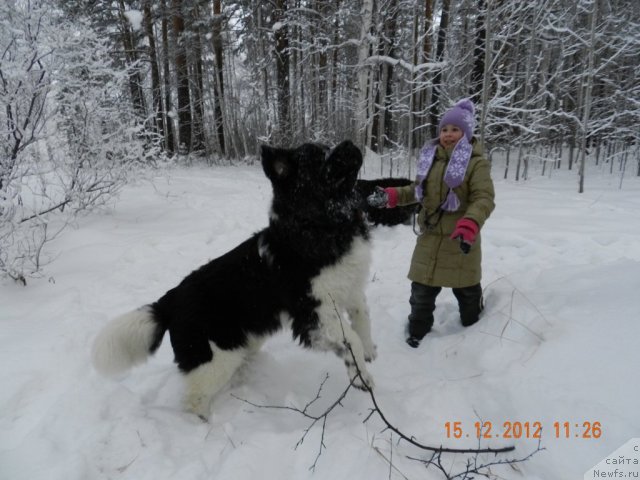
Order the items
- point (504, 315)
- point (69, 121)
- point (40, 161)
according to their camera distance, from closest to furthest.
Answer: point (504, 315), point (40, 161), point (69, 121)

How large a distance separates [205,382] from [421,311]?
1.80 metres

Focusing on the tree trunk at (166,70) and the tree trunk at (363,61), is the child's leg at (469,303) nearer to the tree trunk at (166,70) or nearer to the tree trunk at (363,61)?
the tree trunk at (363,61)

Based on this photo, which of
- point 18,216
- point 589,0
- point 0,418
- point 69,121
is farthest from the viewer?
point 589,0

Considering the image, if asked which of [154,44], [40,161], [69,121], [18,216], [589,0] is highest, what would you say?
[154,44]

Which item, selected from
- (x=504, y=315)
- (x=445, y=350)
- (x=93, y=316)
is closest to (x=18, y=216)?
(x=93, y=316)

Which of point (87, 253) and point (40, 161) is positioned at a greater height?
point (40, 161)

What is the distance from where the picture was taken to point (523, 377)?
202 centimetres

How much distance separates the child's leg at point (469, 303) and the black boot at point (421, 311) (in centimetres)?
20

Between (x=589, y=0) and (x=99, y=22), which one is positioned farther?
(x=99, y=22)

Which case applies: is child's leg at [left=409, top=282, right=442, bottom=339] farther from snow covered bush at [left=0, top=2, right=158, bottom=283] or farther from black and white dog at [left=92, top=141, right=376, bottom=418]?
snow covered bush at [left=0, top=2, right=158, bottom=283]

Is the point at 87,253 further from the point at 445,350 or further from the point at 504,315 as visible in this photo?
the point at 504,315

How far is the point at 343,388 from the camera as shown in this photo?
8.45ft

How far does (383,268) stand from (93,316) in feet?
11.0
